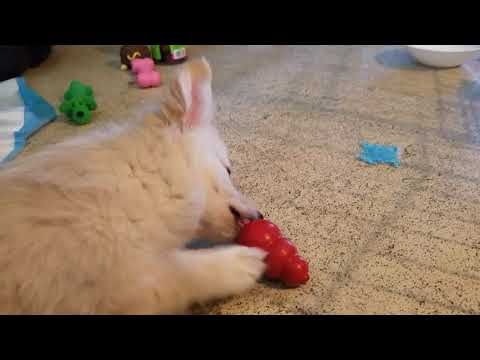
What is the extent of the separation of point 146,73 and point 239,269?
1500mm

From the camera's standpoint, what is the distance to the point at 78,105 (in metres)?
1.79

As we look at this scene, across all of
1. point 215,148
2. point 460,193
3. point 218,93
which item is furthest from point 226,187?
point 218,93

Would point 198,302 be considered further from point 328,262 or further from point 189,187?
point 328,262

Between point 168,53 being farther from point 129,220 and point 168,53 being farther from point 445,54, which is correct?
point 129,220

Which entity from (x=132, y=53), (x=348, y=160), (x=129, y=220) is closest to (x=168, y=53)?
(x=132, y=53)

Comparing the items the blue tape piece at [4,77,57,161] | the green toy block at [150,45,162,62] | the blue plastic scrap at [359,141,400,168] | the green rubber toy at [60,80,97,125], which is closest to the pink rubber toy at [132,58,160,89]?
the green toy block at [150,45,162,62]

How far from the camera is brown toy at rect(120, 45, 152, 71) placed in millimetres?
2340

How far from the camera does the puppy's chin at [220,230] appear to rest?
1042mm

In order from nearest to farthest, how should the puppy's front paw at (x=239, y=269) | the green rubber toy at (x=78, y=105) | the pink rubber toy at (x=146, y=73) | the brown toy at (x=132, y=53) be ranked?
1. the puppy's front paw at (x=239, y=269)
2. the green rubber toy at (x=78, y=105)
3. the pink rubber toy at (x=146, y=73)
4. the brown toy at (x=132, y=53)

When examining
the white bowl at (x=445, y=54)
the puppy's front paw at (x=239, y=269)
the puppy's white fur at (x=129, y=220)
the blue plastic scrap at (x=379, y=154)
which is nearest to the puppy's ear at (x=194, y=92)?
the puppy's white fur at (x=129, y=220)

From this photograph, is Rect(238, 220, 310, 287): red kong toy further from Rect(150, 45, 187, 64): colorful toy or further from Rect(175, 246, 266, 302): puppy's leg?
Rect(150, 45, 187, 64): colorful toy

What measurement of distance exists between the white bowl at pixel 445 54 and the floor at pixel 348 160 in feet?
0.15

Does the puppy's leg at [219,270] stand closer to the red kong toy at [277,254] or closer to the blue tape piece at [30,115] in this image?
the red kong toy at [277,254]

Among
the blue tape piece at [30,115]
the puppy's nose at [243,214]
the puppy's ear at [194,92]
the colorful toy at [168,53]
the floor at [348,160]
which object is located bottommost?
the floor at [348,160]
